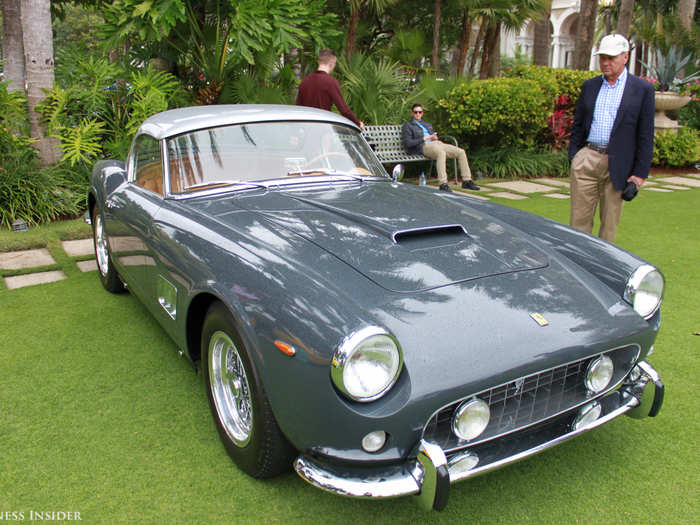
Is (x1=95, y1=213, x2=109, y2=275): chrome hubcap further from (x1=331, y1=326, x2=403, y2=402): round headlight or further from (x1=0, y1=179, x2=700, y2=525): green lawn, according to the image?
(x1=331, y1=326, x2=403, y2=402): round headlight

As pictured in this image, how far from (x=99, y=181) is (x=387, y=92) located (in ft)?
20.2

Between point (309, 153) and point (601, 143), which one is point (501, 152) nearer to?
point (601, 143)

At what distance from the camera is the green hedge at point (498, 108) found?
9055mm

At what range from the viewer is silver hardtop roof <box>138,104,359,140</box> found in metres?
3.43

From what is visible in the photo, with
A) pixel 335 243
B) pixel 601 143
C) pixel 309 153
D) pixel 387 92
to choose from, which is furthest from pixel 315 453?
pixel 387 92

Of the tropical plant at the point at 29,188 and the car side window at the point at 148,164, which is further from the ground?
the car side window at the point at 148,164

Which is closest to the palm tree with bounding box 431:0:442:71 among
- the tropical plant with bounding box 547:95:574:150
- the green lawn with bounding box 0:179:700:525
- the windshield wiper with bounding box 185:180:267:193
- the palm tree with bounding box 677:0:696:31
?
the tropical plant with bounding box 547:95:574:150

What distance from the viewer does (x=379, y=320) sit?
6.63 feet

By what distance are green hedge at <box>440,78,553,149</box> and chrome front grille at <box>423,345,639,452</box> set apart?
7291 mm

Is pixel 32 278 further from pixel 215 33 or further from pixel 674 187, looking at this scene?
pixel 674 187

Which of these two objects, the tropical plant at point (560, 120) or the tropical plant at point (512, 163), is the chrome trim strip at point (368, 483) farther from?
the tropical plant at point (560, 120)

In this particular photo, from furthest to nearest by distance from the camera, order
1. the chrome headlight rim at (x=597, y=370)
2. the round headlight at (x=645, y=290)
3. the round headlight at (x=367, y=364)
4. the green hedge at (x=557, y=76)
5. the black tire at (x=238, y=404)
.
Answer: the green hedge at (x=557, y=76) < the round headlight at (x=645, y=290) < the chrome headlight rim at (x=597, y=370) < the black tire at (x=238, y=404) < the round headlight at (x=367, y=364)

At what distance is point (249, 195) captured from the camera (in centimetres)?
316

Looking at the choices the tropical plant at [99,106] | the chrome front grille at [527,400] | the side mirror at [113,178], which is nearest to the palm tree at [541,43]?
the tropical plant at [99,106]
